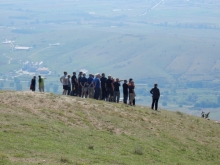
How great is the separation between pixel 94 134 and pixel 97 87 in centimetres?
972

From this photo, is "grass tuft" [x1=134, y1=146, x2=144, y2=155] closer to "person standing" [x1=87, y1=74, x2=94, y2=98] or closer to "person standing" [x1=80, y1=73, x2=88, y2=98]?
"person standing" [x1=87, y1=74, x2=94, y2=98]

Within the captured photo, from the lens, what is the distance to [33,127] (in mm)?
22016

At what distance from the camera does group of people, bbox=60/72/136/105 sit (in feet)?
110

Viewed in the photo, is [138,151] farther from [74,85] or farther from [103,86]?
[74,85]

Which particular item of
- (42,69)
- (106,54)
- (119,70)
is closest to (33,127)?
(42,69)

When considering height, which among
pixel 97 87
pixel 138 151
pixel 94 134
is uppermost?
pixel 97 87

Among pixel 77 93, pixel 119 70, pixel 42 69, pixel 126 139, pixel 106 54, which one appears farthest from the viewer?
pixel 106 54

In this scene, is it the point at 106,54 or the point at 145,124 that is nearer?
the point at 145,124

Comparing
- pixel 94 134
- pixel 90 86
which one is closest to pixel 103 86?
pixel 90 86

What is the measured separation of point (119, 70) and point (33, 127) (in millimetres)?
150576

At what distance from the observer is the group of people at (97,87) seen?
33.5 meters

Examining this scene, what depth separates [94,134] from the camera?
2366 centimetres

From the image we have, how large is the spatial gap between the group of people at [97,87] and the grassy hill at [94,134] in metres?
2.33

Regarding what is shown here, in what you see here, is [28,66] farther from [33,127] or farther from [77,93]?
[33,127]
